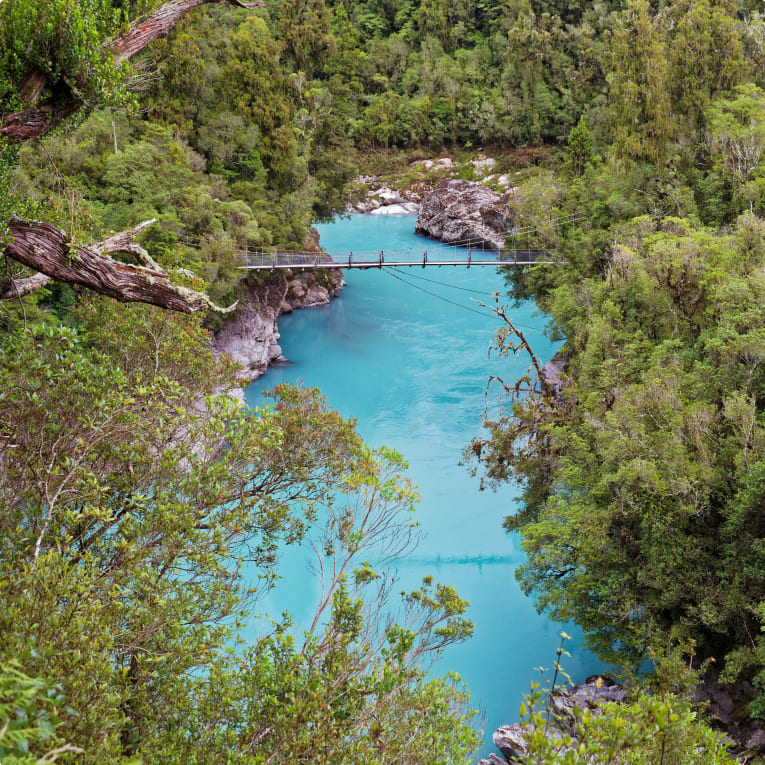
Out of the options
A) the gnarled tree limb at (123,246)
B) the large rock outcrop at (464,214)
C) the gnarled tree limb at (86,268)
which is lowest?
the gnarled tree limb at (86,268)

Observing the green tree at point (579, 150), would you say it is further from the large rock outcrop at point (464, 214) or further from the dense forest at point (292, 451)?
the large rock outcrop at point (464, 214)

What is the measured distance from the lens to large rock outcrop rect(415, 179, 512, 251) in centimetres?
2542

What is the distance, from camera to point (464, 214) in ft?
86.1

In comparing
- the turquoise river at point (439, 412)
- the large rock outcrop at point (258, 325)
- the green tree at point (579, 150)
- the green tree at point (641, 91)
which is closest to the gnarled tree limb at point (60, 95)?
the turquoise river at point (439, 412)

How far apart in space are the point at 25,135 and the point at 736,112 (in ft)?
44.2

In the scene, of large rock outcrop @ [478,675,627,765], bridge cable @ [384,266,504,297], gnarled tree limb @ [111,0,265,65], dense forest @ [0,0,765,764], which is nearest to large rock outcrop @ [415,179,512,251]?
bridge cable @ [384,266,504,297]

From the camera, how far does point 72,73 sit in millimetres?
3393

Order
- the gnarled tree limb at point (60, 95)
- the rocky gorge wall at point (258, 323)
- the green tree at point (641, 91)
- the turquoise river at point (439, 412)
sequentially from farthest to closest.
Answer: the rocky gorge wall at point (258, 323), the green tree at point (641, 91), the turquoise river at point (439, 412), the gnarled tree limb at point (60, 95)

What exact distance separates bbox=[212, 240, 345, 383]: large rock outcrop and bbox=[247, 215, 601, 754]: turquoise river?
467mm

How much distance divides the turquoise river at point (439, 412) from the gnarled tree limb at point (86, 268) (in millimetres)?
6236

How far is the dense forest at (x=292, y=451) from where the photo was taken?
3.15 metres

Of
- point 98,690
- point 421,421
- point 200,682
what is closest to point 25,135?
point 98,690

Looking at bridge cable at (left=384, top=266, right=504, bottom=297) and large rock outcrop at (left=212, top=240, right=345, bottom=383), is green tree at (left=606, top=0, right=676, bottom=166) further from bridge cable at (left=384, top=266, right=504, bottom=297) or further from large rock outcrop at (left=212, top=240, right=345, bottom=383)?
large rock outcrop at (left=212, top=240, right=345, bottom=383)

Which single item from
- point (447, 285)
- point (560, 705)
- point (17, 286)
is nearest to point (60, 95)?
point (17, 286)
